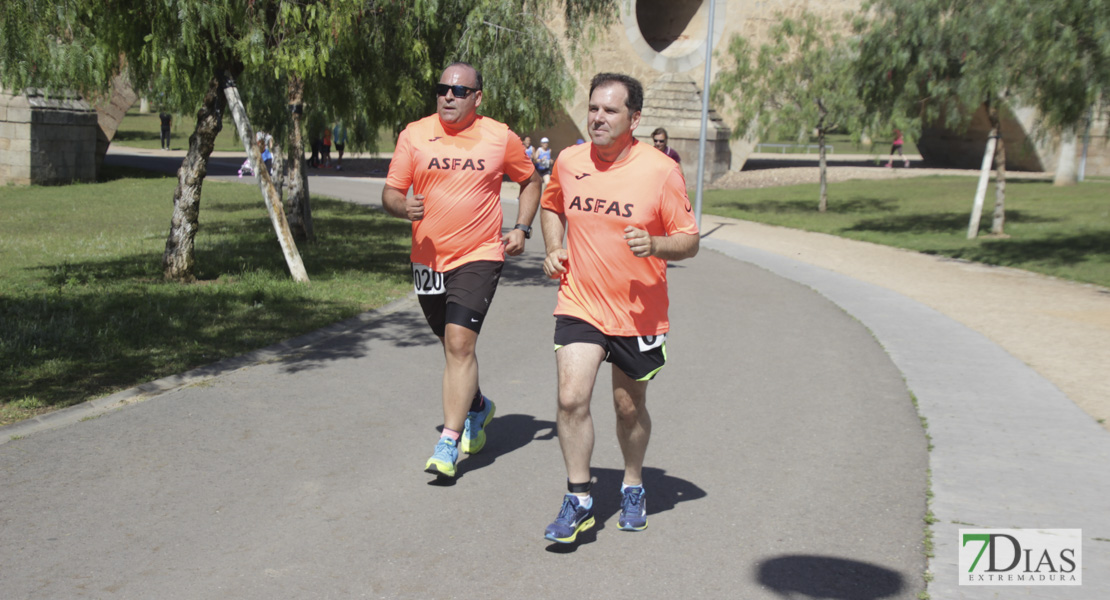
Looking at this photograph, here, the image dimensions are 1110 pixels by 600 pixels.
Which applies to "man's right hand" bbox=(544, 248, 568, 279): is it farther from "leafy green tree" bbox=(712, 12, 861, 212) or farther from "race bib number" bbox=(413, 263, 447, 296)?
"leafy green tree" bbox=(712, 12, 861, 212)

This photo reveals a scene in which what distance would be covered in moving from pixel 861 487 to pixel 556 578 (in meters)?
2.08

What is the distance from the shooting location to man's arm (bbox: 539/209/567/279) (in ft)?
14.9

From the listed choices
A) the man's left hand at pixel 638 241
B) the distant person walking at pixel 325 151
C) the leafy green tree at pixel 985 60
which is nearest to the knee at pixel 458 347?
the man's left hand at pixel 638 241

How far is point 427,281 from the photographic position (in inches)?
220

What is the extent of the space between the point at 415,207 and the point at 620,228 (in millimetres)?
1269

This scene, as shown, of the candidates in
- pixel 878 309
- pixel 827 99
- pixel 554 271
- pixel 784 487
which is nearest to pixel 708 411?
pixel 784 487

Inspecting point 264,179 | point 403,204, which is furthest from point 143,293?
point 403,204

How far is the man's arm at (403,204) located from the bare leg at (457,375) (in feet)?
2.06

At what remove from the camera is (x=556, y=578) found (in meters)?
4.20

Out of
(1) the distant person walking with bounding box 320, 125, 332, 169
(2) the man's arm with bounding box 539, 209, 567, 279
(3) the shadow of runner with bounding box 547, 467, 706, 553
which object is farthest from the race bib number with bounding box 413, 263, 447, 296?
(1) the distant person walking with bounding box 320, 125, 332, 169

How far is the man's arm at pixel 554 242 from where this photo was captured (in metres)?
4.54

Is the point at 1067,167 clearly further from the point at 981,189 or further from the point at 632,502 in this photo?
the point at 632,502

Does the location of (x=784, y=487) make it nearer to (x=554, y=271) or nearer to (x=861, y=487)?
(x=861, y=487)

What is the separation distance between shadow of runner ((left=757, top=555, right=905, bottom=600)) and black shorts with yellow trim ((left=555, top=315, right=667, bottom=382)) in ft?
3.22
